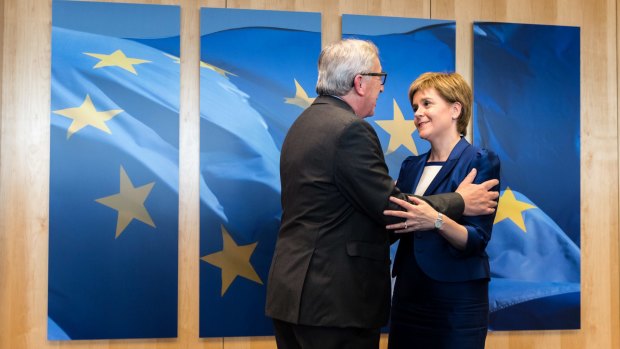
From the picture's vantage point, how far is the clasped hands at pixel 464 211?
2.29 m

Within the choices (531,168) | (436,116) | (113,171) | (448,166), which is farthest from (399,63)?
(113,171)

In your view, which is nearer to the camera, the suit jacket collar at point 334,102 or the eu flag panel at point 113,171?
Result: the suit jacket collar at point 334,102

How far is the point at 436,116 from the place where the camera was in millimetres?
2689

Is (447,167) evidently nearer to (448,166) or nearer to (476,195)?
(448,166)

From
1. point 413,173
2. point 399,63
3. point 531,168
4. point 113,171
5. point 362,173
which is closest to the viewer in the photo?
point 362,173

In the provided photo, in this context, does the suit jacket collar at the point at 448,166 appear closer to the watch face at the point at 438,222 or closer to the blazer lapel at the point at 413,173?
the blazer lapel at the point at 413,173

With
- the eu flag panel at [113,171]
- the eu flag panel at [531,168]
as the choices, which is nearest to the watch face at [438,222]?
the eu flag panel at [531,168]

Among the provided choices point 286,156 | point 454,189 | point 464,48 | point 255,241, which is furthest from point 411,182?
point 464,48

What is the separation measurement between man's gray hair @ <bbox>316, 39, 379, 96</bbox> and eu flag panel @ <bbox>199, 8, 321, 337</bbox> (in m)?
1.17

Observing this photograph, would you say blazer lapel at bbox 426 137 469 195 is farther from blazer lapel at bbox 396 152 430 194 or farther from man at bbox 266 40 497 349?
man at bbox 266 40 497 349

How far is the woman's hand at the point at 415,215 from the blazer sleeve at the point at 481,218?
0.19m

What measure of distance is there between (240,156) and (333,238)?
1408 mm

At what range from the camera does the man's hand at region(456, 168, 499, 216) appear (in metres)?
2.44

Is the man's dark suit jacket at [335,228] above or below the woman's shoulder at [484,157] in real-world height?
below
